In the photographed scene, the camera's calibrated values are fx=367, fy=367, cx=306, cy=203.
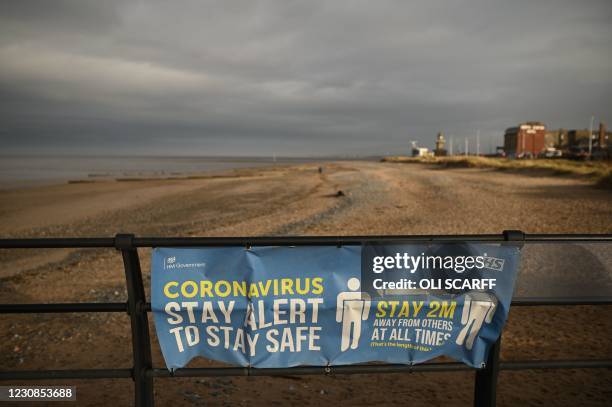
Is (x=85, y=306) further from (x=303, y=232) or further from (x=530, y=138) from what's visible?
(x=530, y=138)

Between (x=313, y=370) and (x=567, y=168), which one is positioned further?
(x=567, y=168)

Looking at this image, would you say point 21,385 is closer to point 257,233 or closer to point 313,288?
point 313,288

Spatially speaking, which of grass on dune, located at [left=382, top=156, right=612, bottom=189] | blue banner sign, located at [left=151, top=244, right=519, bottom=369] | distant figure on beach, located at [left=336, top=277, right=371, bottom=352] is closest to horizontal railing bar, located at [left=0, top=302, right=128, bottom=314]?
blue banner sign, located at [left=151, top=244, right=519, bottom=369]

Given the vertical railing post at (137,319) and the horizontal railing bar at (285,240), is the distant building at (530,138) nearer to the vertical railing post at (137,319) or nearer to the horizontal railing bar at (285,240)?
the horizontal railing bar at (285,240)

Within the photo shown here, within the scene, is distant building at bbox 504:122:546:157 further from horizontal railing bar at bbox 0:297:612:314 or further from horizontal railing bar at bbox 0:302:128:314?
horizontal railing bar at bbox 0:302:128:314

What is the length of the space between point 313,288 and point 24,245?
1.95 meters

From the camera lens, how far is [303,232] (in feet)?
39.5

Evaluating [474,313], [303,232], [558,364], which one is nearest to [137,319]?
[474,313]

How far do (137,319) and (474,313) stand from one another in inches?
92.3

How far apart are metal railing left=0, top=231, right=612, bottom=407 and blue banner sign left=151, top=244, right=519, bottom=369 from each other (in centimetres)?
7

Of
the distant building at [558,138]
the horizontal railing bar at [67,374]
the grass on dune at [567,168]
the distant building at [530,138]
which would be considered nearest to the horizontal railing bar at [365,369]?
the horizontal railing bar at [67,374]

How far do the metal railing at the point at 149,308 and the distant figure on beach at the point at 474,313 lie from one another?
156 millimetres

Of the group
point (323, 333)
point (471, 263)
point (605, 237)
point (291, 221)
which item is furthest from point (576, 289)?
point (291, 221)

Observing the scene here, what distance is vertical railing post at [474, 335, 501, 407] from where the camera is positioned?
2.62m
